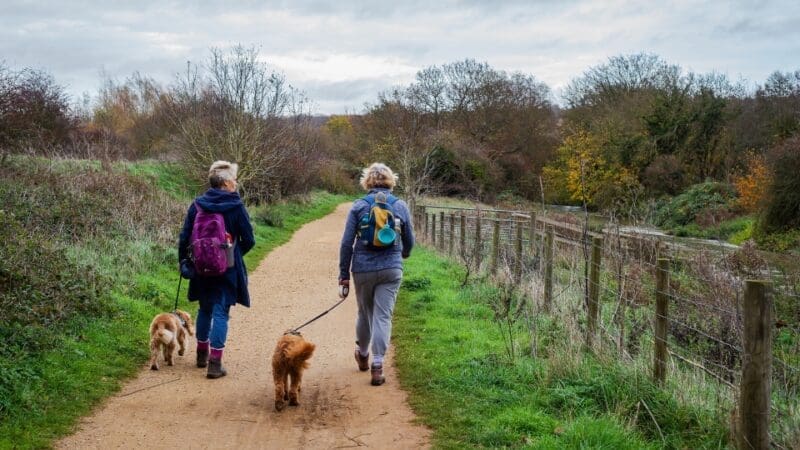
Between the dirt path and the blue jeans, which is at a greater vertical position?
the blue jeans

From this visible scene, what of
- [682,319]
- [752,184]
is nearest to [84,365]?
[682,319]

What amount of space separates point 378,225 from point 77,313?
3.75m

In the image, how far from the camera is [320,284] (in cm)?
1330

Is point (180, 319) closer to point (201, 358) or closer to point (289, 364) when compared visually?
point (201, 358)

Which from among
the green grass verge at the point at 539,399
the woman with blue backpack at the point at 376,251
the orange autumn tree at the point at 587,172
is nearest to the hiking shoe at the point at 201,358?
the woman with blue backpack at the point at 376,251

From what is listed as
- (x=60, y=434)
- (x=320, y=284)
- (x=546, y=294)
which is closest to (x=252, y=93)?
(x=320, y=284)

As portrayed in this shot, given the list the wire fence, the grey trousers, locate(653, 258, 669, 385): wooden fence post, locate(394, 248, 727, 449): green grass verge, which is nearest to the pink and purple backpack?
the grey trousers

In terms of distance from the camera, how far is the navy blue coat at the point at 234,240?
260 inches

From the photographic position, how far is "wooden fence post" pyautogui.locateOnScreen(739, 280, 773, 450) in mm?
4133

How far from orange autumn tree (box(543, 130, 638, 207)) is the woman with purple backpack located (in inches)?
1284

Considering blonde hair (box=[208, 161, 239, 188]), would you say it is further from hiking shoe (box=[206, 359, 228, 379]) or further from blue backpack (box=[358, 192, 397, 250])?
hiking shoe (box=[206, 359, 228, 379])

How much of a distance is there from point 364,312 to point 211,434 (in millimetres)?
1941

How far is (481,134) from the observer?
4825 centimetres

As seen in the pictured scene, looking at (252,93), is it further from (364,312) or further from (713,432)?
(713,432)
